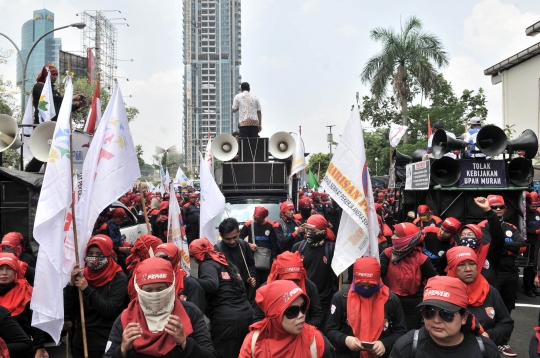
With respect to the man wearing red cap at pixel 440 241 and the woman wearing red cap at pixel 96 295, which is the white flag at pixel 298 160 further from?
the woman wearing red cap at pixel 96 295

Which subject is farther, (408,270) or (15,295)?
(408,270)

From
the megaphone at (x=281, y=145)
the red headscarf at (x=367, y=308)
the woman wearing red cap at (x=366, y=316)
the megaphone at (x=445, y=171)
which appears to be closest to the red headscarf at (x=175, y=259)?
the woman wearing red cap at (x=366, y=316)

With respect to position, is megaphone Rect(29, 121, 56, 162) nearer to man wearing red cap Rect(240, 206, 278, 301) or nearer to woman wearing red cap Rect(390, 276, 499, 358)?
man wearing red cap Rect(240, 206, 278, 301)

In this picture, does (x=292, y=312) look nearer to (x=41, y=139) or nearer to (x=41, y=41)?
(x=41, y=139)

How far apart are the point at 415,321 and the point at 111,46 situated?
249 feet

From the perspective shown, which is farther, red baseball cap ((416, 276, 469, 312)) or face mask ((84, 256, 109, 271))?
face mask ((84, 256, 109, 271))

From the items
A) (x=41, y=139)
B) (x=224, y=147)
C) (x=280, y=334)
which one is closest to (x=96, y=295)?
(x=280, y=334)

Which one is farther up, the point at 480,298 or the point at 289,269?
the point at 289,269

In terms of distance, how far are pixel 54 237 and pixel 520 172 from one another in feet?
26.5

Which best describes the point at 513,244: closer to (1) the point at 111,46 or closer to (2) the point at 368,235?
(2) the point at 368,235

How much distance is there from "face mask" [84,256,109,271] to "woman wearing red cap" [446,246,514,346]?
2814 millimetres

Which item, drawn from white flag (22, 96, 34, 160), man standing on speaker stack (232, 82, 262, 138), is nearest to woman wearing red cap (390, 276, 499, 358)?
white flag (22, 96, 34, 160)

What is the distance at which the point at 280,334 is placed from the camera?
308 centimetres

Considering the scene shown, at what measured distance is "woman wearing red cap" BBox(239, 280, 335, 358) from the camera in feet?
9.81
